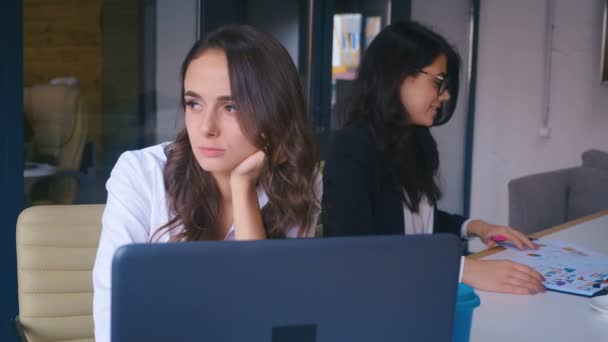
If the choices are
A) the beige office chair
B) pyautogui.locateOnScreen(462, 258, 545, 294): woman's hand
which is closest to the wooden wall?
the beige office chair

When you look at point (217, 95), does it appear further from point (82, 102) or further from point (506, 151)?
point (506, 151)

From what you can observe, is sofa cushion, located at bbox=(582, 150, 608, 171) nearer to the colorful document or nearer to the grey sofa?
the grey sofa

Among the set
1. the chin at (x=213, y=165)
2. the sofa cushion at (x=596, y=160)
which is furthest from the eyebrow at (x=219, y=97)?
the sofa cushion at (x=596, y=160)

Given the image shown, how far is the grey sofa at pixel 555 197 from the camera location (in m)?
2.81

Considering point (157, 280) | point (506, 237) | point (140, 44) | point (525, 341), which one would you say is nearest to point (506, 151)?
point (140, 44)

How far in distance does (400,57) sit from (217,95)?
0.80 meters

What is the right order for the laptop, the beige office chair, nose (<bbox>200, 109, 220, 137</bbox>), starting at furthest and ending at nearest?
the beige office chair < nose (<bbox>200, 109, 220, 137</bbox>) < the laptop

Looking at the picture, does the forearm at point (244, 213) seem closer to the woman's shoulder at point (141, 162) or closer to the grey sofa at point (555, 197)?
the woman's shoulder at point (141, 162)

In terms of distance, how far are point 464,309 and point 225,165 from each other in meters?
0.53

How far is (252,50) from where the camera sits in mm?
1406

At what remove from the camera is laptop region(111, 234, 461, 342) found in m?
0.72

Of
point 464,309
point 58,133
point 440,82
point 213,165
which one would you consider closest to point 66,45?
point 58,133

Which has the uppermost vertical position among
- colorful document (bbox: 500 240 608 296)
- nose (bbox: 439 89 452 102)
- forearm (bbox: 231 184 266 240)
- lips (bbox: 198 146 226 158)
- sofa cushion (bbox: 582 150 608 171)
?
nose (bbox: 439 89 452 102)

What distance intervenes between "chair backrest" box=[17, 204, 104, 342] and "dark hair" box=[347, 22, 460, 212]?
788 millimetres
